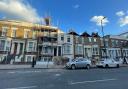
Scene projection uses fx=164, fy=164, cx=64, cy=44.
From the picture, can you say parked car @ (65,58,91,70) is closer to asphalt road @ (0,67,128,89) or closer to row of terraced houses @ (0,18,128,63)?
asphalt road @ (0,67,128,89)

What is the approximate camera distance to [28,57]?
3731 cm

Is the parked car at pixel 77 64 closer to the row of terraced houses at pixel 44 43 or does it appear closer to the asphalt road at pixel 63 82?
the asphalt road at pixel 63 82

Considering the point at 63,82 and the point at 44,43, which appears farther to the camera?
the point at 44,43

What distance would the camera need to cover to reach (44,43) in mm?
39125

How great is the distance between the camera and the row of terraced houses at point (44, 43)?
36.4 metres

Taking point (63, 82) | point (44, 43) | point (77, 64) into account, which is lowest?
point (63, 82)

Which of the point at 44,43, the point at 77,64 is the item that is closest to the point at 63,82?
the point at 77,64

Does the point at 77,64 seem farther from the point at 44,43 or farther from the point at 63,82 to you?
the point at 44,43

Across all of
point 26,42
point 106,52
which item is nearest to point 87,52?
point 106,52

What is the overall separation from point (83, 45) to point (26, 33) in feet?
49.3

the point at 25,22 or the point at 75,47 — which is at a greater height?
the point at 25,22

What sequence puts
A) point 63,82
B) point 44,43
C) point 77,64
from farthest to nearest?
point 44,43, point 77,64, point 63,82

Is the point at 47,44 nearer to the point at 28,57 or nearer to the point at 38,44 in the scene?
the point at 38,44

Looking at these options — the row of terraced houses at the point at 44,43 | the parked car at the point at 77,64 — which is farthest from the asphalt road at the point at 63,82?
the row of terraced houses at the point at 44,43
